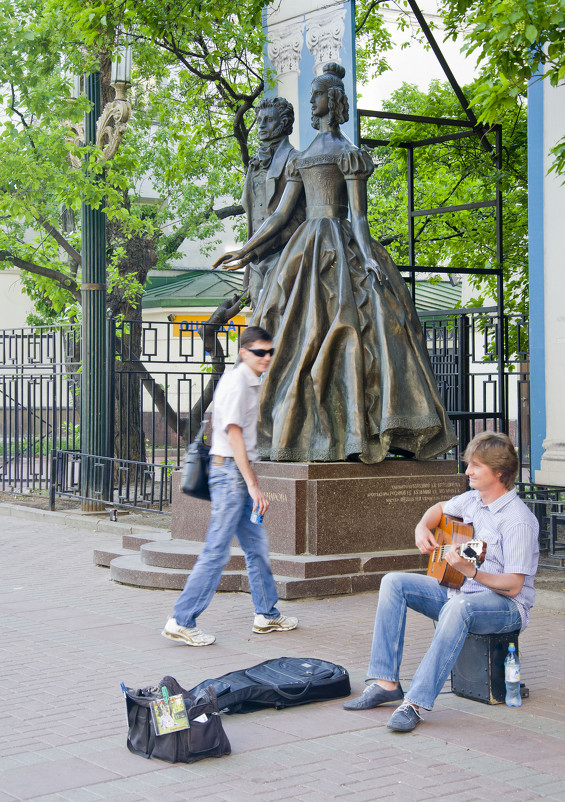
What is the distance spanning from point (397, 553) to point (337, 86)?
3949mm

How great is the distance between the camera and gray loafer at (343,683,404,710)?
5.06m

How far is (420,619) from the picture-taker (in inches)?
287

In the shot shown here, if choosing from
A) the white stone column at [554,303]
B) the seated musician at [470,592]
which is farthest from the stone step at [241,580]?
the white stone column at [554,303]

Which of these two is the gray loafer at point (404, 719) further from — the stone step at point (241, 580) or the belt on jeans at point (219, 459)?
the stone step at point (241, 580)

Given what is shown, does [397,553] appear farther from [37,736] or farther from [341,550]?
[37,736]

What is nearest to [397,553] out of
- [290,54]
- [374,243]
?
[374,243]

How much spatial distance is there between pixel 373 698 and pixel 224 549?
64.7 inches

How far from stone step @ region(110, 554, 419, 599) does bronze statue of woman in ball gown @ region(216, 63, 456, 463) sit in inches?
37.6

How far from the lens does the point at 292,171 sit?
904cm

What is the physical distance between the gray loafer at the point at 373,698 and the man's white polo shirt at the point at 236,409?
6.17 ft

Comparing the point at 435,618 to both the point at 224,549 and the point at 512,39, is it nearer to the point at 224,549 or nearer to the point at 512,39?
the point at 224,549

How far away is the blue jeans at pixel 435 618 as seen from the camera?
4766mm

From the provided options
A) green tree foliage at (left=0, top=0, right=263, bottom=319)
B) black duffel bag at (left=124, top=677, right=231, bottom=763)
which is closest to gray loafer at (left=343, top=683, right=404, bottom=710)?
black duffel bag at (left=124, top=677, right=231, bottom=763)

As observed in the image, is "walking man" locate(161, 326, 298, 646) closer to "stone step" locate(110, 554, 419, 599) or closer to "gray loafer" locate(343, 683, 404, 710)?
"stone step" locate(110, 554, 419, 599)
